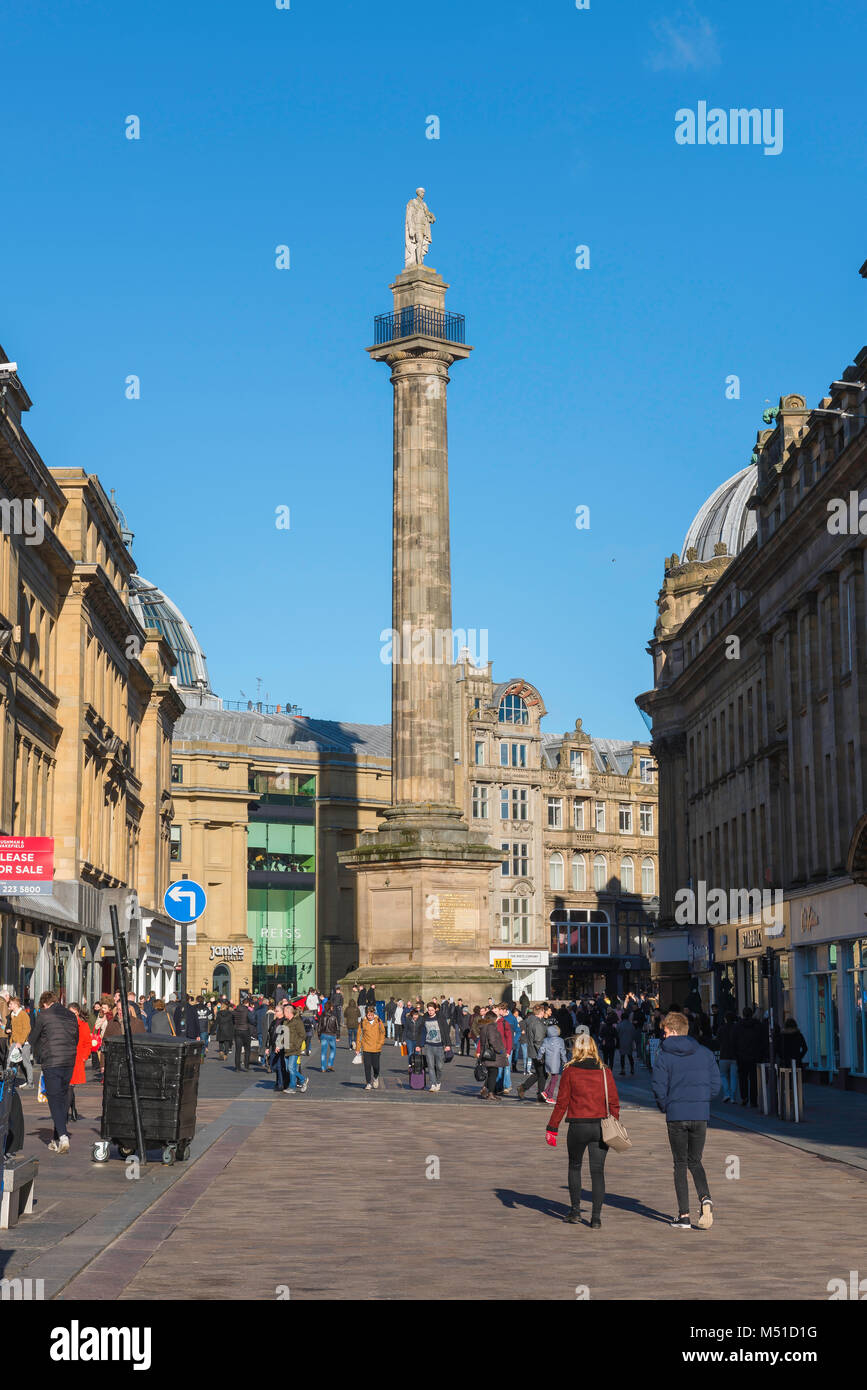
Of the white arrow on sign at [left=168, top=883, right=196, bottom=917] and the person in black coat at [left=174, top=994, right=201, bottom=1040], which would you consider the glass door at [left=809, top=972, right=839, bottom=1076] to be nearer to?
the person in black coat at [left=174, top=994, right=201, bottom=1040]

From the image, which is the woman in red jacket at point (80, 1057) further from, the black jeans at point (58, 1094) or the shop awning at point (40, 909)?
the shop awning at point (40, 909)

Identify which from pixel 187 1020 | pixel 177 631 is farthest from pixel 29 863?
pixel 177 631

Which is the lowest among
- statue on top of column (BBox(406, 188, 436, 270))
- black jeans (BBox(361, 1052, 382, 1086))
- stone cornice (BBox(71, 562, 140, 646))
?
black jeans (BBox(361, 1052, 382, 1086))

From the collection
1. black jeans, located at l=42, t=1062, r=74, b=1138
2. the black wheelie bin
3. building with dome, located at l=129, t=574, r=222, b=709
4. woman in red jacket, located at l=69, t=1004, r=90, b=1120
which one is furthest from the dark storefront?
the black wheelie bin

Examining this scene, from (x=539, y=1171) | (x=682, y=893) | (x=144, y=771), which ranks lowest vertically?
(x=539, y=1171)

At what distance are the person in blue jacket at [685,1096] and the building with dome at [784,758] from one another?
54.5 ft

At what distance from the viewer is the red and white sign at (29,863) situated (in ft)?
105

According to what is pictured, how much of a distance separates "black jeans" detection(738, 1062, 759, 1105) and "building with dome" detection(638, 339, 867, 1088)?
166 cm

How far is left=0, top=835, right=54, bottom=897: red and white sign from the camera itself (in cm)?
3216
